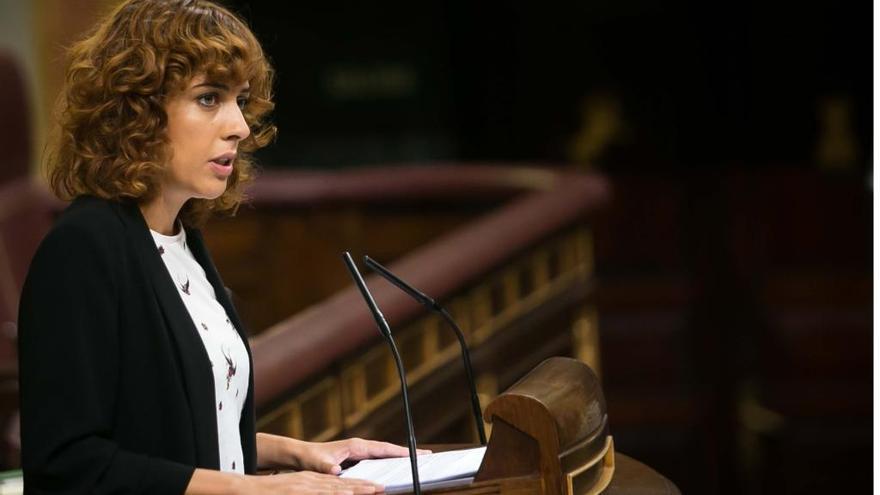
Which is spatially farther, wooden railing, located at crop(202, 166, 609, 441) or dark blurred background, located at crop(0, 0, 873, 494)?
dark blurred background, located at crop(0, 0, 873, 494)

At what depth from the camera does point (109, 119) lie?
4.72ft

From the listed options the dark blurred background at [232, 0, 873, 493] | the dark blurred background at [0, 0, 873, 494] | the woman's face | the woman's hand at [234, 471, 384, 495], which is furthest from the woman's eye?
the dark blurred background at [232, 0, 873, 493]

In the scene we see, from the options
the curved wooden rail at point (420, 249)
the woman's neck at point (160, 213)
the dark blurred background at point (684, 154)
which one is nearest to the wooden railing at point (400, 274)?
the curved wooden rail at point (420, 249)

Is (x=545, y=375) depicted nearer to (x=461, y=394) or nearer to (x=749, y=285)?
(x=461, y=394)

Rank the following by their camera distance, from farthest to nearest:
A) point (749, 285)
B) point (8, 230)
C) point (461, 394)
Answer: point (749, 285)
point (8, 230)
point (461, 394)

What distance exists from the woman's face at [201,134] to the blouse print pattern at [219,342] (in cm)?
8

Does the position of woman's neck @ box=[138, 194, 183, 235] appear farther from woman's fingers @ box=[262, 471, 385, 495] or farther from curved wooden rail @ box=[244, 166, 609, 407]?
curved wooden rail @ box=[244, 166, 609, 407]

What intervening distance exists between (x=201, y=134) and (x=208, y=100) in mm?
36

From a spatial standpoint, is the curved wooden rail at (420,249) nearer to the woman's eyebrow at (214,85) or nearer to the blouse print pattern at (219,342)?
the blouse print pattern at (219,342)

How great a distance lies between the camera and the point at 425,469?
1555 millimetres

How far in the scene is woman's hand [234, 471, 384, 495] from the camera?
1370 millimetres

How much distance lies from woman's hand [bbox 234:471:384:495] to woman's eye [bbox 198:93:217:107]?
1.20ft

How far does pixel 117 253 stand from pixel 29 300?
0.29 feet

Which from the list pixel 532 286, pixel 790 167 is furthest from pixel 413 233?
pixel 790 167
